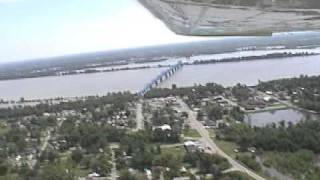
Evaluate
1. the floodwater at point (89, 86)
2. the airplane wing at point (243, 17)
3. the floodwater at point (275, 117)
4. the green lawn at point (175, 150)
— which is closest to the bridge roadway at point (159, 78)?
the floodwater at point (89, 86)

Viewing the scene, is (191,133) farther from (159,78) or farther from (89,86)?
(89,86)

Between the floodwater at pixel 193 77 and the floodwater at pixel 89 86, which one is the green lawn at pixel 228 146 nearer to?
the floodwater at pixel 193 77

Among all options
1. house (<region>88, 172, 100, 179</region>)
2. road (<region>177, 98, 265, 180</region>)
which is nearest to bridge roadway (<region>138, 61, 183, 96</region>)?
road (<region>177, 98, 265, 180</region>)

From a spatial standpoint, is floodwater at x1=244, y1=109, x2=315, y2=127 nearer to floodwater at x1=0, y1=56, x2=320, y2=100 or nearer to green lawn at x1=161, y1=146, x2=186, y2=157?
green lawn at x1=161, y1=146, x2=186, y2=157

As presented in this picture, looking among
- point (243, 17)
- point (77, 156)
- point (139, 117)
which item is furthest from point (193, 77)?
point (243, 17)

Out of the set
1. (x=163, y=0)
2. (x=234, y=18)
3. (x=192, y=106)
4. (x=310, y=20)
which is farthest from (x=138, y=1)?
(x=192, y=106)

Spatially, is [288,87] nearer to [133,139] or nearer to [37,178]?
[133,139]
